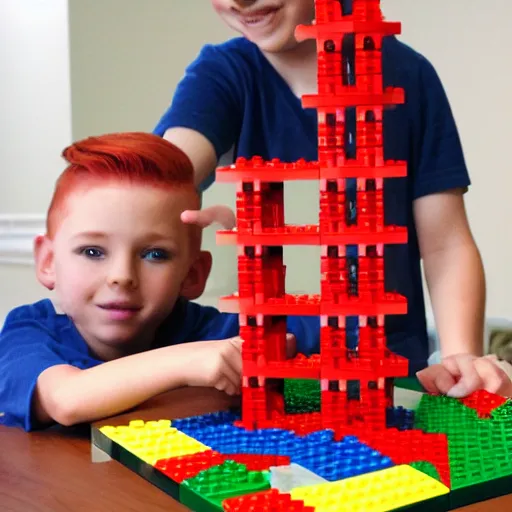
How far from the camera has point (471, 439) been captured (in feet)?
1.65

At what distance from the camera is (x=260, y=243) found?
1.70 ft

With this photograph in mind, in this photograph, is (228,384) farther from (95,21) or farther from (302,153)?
(95,21)

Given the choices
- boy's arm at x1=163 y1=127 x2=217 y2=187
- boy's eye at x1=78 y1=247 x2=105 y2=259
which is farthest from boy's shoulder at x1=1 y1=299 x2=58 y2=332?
boy's arm at x1=163 y1=127 x2=217 y2=187

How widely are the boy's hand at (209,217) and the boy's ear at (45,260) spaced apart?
0.16 meters

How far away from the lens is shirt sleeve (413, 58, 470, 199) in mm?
853

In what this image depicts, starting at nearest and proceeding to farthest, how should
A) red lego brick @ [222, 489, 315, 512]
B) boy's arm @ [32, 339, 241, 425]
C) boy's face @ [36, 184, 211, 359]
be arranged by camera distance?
red lego brick @ [222, 489, 315, 512] → boy's arm @ [32, 339, 241, 425] → boy's face @ [36, 184, 211, 359]

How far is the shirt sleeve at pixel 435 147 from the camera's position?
2.80ft

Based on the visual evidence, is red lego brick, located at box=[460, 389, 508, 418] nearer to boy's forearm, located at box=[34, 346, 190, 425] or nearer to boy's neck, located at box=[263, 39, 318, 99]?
boy's forearm, located at box=[34, 346, 190, 425]

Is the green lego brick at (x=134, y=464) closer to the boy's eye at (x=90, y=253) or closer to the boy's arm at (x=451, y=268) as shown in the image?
the boy's eye at (x=90, y=253)

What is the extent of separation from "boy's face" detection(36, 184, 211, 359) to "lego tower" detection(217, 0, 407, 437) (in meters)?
0.18

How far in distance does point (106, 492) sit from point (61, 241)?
337 mm

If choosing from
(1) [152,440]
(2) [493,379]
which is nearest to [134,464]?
(1) [152,440]

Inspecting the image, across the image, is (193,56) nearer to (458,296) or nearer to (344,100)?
(458,296)

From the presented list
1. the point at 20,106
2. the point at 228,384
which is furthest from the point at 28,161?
the point at 228,384
